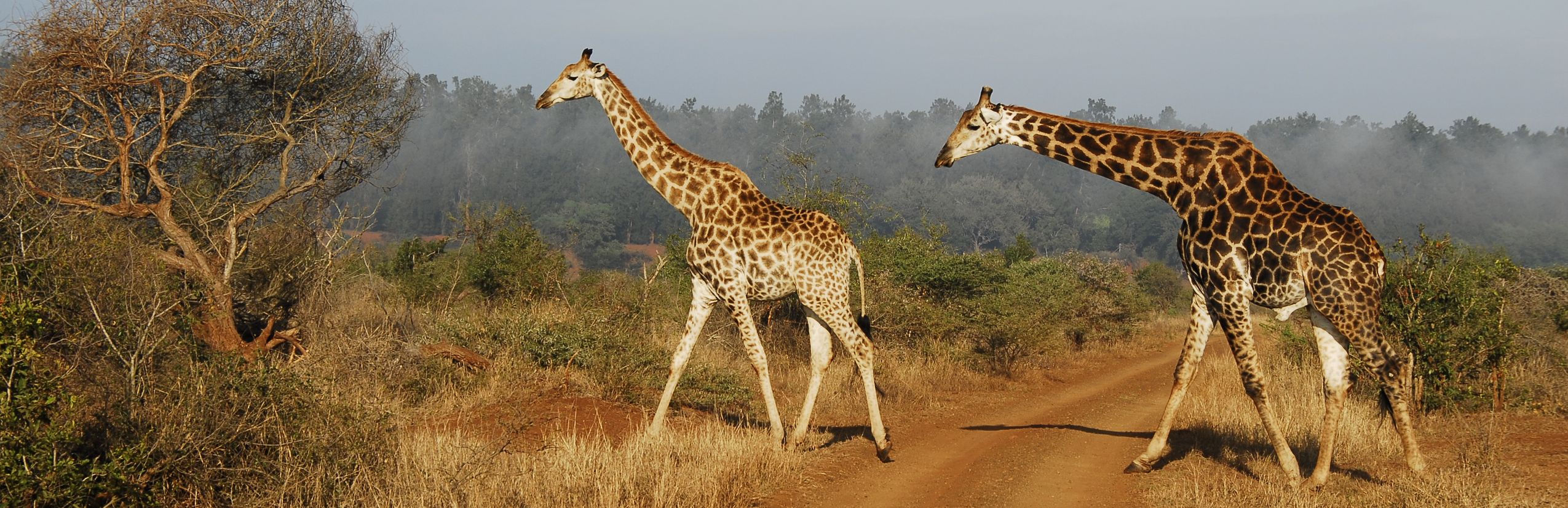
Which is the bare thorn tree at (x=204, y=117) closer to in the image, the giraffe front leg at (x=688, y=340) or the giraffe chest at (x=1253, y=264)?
the giraffe front leg at (x=688, y=340)

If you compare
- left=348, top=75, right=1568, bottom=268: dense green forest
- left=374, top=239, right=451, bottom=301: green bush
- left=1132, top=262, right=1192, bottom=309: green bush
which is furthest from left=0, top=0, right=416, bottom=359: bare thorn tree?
left=348, top=75, right=1568, bottom=268: dense green forest

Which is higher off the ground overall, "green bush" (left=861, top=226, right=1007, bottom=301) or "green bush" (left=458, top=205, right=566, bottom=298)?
"green bush" (left=861, top=226, right=1007, bottom=301)

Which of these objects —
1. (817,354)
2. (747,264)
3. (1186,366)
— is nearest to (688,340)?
(747,264)

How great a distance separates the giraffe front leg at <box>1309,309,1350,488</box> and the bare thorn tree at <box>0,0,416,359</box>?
33.1 ft

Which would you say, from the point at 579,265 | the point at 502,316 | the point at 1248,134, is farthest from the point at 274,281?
the point at 1248,134

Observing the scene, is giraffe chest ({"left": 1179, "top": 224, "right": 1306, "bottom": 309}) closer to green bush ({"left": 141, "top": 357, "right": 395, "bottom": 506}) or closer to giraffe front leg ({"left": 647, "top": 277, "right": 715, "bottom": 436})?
giraffe front leg ({"left": 647, "top": 277, "right": 715, "bottom": 436})

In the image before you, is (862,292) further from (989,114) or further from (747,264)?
(989,114)

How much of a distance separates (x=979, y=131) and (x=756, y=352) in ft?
8.46

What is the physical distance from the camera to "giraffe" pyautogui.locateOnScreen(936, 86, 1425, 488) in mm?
7406

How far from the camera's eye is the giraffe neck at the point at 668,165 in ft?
29.9

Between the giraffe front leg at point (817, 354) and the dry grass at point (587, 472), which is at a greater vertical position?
the giraffe front leg at point (817, 354)

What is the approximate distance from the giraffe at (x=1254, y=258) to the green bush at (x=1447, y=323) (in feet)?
10.4

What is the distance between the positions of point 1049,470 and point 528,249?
12.7 m

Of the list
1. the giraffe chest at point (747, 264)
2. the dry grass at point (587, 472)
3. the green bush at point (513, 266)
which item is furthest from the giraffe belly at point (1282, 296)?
the green bush at point (513, 266)
